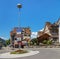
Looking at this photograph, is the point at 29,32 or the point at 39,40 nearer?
the point at 39,40

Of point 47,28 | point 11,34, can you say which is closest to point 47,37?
point 47,28

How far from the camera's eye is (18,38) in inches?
1373

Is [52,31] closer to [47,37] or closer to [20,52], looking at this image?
[47,37]

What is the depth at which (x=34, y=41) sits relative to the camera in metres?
71.8

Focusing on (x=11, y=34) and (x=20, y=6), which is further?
(x=11, y=34)

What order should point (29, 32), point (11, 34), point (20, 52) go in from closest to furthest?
point (20, 52)
point (29, 32)
point (11, 34)

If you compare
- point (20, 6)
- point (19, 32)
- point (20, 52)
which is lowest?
point (20, 52)

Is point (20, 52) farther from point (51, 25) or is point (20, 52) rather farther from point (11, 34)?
point (11, 34)

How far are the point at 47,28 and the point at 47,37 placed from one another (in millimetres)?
15475

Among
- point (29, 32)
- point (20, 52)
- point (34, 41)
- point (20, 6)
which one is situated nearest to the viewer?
point (20, 52)

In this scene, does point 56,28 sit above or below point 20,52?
above

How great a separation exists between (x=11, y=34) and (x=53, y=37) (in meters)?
50.1

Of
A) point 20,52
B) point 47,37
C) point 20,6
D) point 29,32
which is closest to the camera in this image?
point 20,52

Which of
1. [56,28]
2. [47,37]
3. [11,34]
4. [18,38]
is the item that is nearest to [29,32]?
[11,34]
